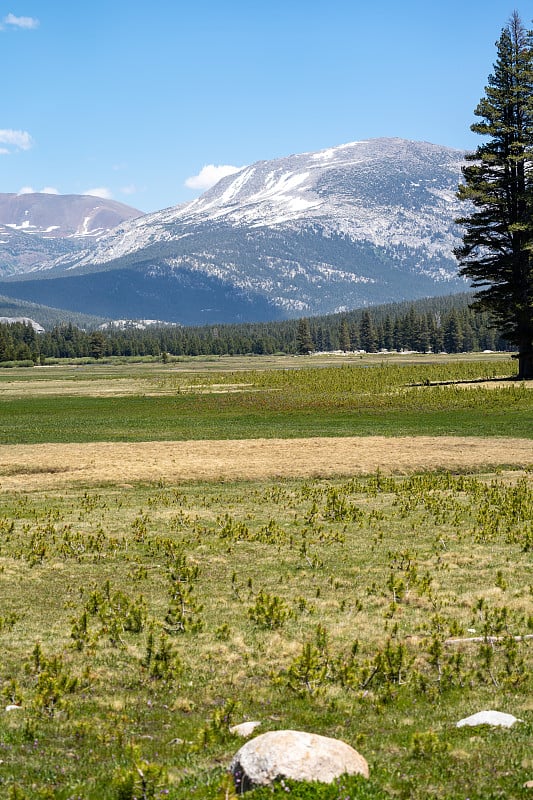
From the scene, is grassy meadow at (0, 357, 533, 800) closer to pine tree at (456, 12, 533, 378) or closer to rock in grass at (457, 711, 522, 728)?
rock in grass at (457, 711, 522, 728)

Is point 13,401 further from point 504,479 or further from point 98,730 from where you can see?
point 98,730

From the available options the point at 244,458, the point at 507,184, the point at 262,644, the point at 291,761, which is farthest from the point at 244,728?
the point at 507,184

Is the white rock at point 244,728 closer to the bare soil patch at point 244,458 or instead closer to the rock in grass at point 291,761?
the rock in grass at point 291,761

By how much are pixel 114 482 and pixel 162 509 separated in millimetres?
5689

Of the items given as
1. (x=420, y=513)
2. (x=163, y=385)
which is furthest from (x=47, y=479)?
(x=163, y=385)

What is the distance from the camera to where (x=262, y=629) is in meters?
13.5

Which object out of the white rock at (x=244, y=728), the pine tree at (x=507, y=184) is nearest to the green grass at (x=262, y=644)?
the white rock at (x=244, y=728)

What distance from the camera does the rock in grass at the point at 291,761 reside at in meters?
7.26

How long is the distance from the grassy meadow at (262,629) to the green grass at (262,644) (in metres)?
0.04

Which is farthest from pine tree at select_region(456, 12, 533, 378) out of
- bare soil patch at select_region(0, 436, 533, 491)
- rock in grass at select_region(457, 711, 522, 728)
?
rock in grass at select_region(457, 711, 522, 728)

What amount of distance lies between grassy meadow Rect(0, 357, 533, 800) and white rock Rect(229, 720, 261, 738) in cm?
15

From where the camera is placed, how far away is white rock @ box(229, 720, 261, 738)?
30.7 feet

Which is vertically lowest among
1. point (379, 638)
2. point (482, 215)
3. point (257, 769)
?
point (379, 638)

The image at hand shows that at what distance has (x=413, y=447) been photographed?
116 ft
